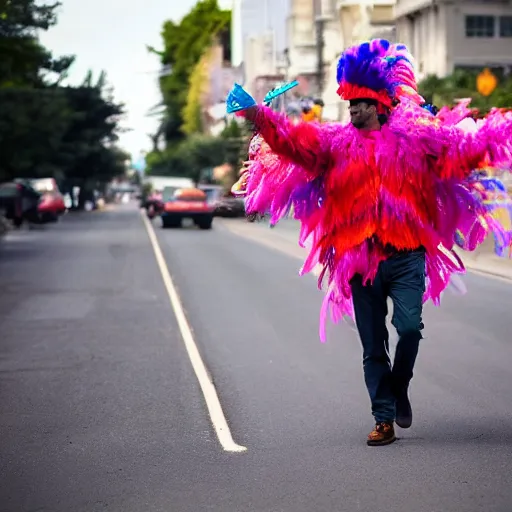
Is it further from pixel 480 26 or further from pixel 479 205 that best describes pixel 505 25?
pixel 479 205

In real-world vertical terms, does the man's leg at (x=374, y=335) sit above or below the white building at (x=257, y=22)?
below

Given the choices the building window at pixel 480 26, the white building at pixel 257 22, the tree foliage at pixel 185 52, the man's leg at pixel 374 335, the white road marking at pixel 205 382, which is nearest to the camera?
the man's leg at pixel 374 335

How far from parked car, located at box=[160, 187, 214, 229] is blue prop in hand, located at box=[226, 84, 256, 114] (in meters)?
36.6

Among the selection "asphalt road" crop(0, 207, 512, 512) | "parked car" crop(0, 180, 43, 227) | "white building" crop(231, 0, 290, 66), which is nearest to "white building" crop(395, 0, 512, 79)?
"parked car" crop(0, 180, 43, 227)

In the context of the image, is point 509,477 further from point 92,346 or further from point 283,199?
point 92,346

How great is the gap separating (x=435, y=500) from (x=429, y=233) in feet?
5.75

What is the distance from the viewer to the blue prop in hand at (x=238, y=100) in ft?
21.8

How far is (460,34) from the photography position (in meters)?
46.9

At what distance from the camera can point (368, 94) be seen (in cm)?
684

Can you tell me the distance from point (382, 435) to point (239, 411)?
1.50 m

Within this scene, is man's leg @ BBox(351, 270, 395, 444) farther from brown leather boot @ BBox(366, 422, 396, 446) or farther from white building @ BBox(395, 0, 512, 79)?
white building @ BBox(395, 0, 512, 79)

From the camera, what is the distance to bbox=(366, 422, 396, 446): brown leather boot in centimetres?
689

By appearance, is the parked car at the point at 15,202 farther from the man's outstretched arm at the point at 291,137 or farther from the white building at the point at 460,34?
the man's outstretched arm at the point at 291,137

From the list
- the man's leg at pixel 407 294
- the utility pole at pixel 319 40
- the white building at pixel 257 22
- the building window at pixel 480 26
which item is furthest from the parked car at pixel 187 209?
the man's leg at pixel 407 294
